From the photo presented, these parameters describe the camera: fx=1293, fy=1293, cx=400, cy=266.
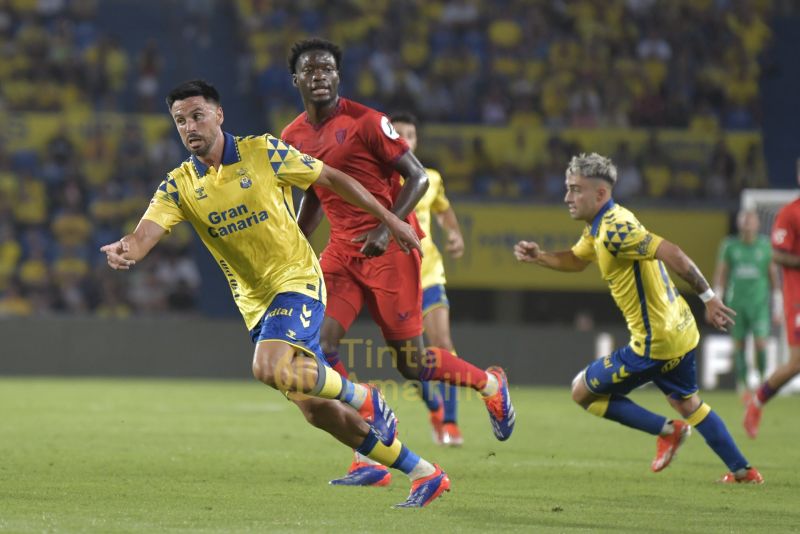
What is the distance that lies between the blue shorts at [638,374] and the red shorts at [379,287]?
115 centimetres

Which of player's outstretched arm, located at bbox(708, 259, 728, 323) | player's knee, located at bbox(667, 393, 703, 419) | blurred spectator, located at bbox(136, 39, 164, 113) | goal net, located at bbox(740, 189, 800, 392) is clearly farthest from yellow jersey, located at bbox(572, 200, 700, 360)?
blurred spectator, located at bbox(136, 39, 164, 113)

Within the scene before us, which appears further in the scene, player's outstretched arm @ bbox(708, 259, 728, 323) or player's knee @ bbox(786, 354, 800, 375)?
player's outstretched arm @ bbox(708, 259, 728, 323)

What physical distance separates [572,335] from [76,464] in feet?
33.9

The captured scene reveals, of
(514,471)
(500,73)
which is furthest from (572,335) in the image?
(514,471)

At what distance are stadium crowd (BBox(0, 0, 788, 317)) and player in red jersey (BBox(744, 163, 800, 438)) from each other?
25.7ft

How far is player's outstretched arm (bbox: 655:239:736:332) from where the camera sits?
6.77 metres

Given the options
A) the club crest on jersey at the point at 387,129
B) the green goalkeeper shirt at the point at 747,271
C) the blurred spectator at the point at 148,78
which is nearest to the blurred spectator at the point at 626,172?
the green goalkeeper shirt at the point at 747,271

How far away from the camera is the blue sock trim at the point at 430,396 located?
31.2 ft

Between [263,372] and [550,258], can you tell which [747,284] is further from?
[263,372]

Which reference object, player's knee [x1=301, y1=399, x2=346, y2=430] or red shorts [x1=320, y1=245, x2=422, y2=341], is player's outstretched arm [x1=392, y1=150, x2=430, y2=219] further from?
player's knee [x1=301, y1=399, x2=346, y2=430]

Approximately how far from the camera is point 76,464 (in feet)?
26.3

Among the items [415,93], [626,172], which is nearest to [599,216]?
[626,172]

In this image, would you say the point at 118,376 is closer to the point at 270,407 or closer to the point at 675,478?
the point at 270,407

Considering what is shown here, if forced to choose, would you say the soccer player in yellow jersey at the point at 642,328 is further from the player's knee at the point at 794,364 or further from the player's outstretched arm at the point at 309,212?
the player's knee at the point at 794,364
